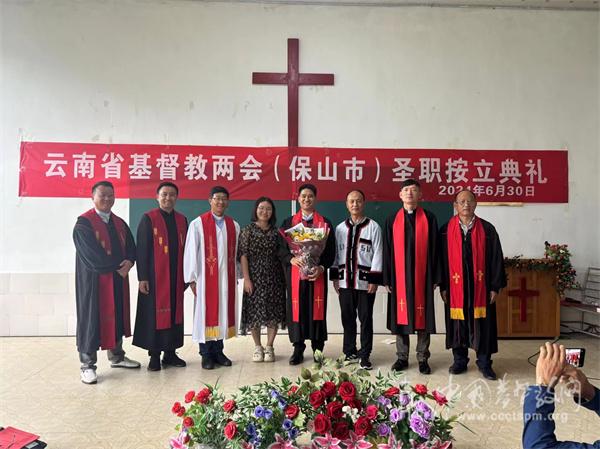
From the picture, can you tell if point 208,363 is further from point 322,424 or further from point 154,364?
point 322,424

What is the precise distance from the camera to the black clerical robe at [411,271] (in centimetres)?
320

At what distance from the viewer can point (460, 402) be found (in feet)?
8.52

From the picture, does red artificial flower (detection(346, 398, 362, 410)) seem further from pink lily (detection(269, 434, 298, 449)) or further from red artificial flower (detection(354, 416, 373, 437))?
pink lily (detection(269, 434, 298, 449))

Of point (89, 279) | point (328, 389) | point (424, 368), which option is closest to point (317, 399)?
point (328, 389)

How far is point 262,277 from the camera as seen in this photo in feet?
11.0

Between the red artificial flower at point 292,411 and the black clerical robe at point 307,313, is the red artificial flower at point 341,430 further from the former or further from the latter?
the black clerical robe at point 307,313

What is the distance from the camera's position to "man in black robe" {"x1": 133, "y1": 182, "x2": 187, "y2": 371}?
127 inches

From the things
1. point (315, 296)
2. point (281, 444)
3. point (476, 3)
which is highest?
point (476, 3)

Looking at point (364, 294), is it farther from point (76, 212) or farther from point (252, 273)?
point (76, 212)

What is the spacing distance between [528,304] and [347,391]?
11.2ft

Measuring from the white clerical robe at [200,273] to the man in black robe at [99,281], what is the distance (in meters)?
0.51

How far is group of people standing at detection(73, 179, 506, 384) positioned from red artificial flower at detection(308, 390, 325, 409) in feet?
5.26

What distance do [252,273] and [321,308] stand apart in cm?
64

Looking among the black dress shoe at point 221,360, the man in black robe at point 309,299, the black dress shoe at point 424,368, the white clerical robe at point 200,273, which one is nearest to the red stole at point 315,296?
the man in black robe at point 309,299
